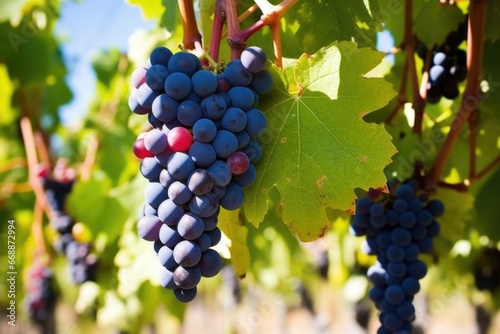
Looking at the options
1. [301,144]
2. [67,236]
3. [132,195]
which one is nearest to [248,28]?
[301,144]

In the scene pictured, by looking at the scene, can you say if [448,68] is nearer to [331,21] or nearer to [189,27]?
[331,21]

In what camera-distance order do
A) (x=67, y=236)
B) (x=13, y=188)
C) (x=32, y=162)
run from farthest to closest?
(x=13, y=188), (x=32, y=162), (x=67, y=236)

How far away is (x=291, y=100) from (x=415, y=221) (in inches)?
25.2

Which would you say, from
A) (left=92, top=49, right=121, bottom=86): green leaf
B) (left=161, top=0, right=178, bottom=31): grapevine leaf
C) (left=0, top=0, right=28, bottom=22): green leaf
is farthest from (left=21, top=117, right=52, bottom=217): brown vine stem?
(left=161, top=0, right=178, bottom=31): grapevine leaf

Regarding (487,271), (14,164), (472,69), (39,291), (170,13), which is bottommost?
(487,271)

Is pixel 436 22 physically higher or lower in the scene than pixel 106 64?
higher

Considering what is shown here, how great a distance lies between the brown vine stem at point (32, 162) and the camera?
340 cm

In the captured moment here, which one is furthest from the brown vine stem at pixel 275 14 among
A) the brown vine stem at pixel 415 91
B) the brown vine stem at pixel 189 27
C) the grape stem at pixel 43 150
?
the grape stem at pixel 43 150

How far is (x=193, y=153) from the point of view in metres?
1.03

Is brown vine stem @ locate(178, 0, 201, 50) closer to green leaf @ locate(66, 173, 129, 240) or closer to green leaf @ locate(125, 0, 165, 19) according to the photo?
green leaf @ locate(125, 0, 165, 19)

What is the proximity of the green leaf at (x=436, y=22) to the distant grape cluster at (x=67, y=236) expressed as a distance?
229cm

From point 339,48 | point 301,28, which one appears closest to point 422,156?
point 301,28

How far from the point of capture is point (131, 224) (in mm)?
2762

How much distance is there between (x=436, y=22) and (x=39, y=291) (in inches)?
119
